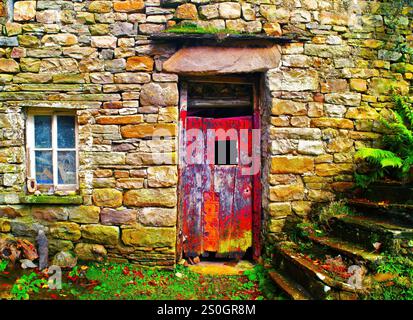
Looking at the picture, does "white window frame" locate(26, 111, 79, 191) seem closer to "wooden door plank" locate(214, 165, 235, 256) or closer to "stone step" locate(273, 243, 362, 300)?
"wooden door plank" locate(214, 165, 235, 256)

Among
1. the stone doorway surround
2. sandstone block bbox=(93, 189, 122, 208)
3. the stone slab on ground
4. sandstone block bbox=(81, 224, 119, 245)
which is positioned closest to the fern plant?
the stone doorway surround

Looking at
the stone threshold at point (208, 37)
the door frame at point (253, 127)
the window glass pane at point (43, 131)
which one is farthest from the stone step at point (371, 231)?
the window glass pane at point (43, 131)

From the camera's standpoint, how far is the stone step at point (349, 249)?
2.81 m

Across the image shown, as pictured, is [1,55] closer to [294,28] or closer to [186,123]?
[186,123]

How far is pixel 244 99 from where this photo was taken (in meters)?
4.05

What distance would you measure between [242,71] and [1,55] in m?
3.10

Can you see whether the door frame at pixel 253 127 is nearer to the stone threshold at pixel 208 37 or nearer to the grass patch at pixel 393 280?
the stone threshold at pixel 208 37

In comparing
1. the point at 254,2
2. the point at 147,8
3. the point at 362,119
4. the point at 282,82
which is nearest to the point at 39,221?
the point at 147,8

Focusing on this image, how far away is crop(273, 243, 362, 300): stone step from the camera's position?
267cm

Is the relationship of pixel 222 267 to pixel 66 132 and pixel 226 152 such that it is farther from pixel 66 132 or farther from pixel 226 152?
pixel 66 132

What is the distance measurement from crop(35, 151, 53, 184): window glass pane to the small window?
230cm

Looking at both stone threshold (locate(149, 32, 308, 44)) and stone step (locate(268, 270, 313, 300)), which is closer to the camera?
stone step (locate(268, 270, 313, 300))

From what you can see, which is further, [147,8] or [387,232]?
[147,8]

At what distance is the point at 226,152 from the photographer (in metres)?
4.07
